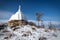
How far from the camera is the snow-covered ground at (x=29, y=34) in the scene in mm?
2072

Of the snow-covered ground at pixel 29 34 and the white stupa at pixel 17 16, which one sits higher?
the white stupa at pixel 17 16

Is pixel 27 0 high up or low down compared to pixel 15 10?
up

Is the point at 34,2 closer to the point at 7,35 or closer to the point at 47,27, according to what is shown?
the point at 47,27

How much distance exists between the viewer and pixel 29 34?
2.10 m

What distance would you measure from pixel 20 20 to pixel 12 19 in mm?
124

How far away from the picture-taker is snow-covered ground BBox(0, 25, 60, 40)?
2.07 metres

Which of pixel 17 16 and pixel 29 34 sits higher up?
pixel 17 16

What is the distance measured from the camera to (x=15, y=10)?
7.07ft

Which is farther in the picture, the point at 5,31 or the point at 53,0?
the point at 53,0

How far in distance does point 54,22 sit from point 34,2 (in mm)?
456

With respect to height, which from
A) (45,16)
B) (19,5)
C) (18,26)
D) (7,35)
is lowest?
(7,35)

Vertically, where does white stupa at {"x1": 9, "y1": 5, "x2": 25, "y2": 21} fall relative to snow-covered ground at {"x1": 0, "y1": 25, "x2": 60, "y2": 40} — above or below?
above

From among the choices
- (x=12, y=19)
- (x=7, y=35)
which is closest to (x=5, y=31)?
(x=7, y=35)

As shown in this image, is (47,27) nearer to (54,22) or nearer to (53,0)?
(54,22)
